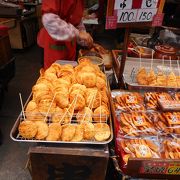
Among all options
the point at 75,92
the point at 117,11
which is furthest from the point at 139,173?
the point at 117,11

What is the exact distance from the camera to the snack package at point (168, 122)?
1.61 metres

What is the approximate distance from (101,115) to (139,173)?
1.50 feet

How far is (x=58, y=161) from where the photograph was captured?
4.56 feet

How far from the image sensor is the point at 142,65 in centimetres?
249

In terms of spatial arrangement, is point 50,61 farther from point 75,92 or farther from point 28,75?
point 28,75

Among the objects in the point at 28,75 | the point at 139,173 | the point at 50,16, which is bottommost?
the point at 28,75

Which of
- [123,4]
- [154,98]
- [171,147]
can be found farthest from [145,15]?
[171,147]

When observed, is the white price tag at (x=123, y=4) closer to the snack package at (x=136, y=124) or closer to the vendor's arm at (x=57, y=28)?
A: the vendor's arm at (x=57, y=28)

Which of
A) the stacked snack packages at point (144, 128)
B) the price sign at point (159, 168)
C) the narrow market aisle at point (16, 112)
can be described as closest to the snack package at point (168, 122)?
the stacked snack packages at point (144, 128)

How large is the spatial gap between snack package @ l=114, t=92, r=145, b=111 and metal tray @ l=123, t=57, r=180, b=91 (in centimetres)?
15

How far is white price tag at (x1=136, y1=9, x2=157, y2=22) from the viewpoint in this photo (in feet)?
5.80

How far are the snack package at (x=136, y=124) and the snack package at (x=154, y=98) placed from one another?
13 cm

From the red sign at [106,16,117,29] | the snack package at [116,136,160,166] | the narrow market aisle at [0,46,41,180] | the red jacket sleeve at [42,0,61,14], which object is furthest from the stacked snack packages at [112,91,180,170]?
the narrow market aisle at [0,46,41,180]

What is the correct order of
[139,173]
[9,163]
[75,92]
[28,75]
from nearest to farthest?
[139,173], [75,92], [9,163], [28,75]
